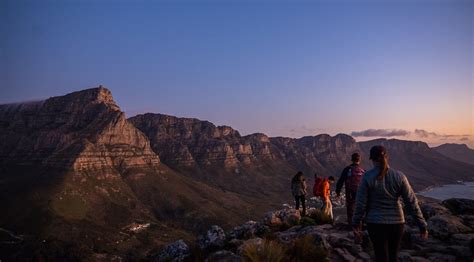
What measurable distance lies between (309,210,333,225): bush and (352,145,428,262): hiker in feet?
28.8

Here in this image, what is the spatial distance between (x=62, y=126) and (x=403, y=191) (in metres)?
202

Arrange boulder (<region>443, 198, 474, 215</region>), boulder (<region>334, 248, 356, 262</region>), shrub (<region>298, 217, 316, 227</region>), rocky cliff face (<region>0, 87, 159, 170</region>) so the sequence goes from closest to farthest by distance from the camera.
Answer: boulder (<region>334, 248, 356, 262</region>), shrub (<region>298, 217, 316, 227</region>), boulder (<region>443, 198, 474, 215</region>), rocky cliff face (<region>0, 87, 159, 170</region>)

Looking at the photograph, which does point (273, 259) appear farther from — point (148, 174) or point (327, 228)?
point (148, 174)

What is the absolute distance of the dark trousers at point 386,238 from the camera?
23.1 ft

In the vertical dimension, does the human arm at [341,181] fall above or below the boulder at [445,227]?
above

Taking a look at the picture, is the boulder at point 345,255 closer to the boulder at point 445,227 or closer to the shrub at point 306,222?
the boulder at point 445,227

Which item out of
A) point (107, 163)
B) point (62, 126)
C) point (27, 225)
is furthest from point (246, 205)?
point (62, 126)

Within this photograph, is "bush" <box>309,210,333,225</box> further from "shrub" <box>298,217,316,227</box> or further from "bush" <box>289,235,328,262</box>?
"bush" <box>289,235,328,262</box>

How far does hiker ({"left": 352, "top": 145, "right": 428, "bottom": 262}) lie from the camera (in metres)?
7.05

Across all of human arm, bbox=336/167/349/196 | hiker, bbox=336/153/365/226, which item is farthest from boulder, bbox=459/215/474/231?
human arm, bbox=336/167/349/196

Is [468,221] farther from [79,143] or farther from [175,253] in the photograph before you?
[79,143]

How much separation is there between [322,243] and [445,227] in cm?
418

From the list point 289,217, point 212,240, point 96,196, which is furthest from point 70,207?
point 212,240

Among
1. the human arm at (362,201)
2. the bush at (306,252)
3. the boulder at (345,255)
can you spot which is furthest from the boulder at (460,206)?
the human arm at (362,201)
